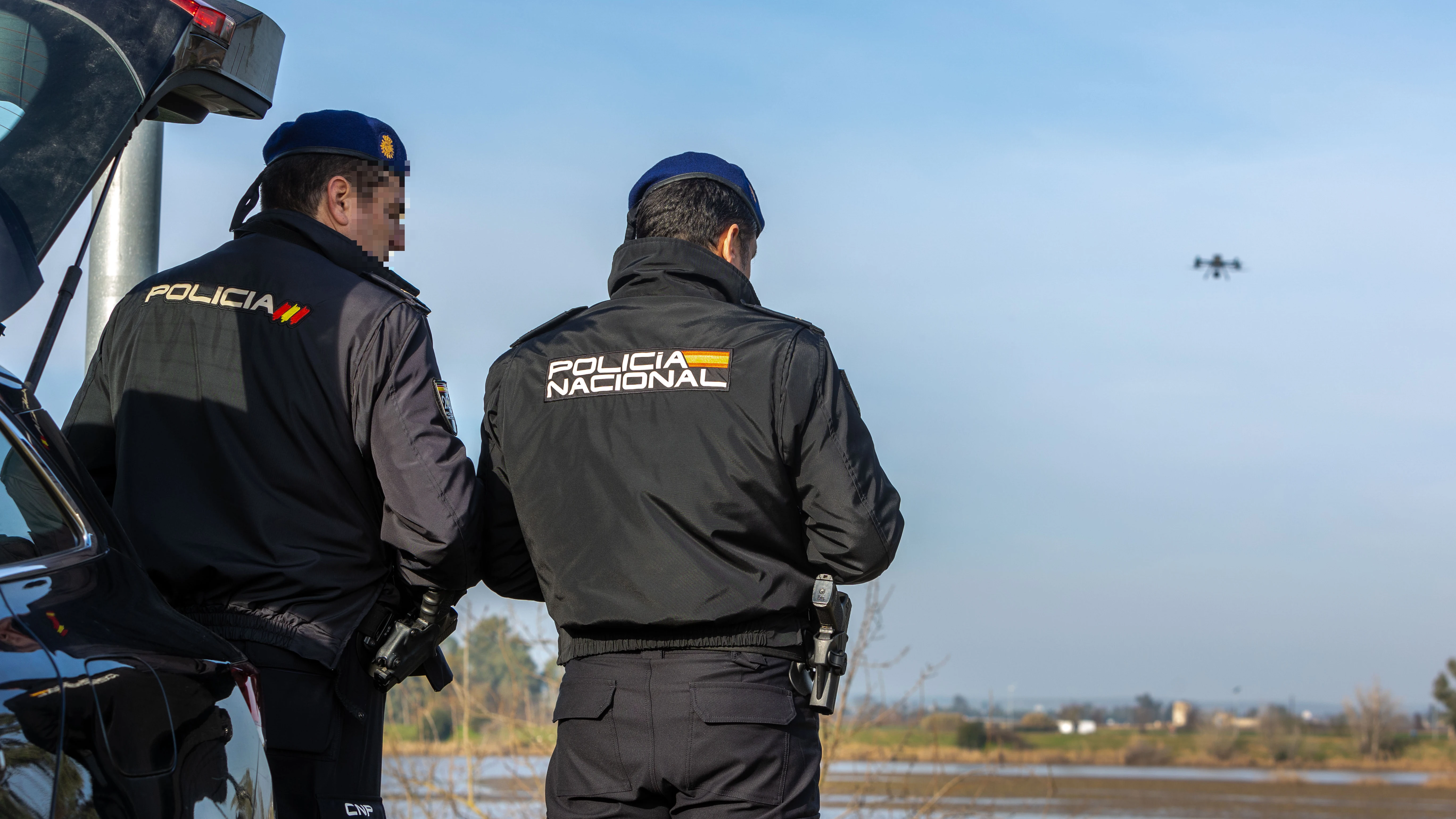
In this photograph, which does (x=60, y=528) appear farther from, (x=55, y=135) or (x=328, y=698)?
(x=328, y=698)

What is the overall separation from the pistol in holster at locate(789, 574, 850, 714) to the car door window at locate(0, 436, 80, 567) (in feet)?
4.59

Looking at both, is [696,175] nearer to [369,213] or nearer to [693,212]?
[693,212]

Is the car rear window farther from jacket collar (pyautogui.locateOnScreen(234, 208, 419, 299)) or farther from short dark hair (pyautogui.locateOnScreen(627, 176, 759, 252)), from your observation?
short dark hair (pyautogui.locateOnScreen(627, 176, 759, 252))

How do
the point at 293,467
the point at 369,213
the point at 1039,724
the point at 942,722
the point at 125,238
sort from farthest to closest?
the point at 1039,724
the point at 942,722
the point at 125,238
the point at 369,213
the point at 293,467

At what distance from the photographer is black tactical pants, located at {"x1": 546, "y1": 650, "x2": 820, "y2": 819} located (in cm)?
271

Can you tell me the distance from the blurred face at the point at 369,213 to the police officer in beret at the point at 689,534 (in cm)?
61

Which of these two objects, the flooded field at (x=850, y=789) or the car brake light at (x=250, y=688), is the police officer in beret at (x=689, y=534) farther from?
the flooded field at (x=850, y=789)

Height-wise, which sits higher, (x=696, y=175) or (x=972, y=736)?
(x=696, y=175)

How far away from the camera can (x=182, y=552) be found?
9.68 ft

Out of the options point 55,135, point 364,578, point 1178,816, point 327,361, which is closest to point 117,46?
point 55,135

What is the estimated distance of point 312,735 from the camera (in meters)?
2.93

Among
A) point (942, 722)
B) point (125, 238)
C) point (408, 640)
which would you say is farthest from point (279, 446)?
point (942, 722)

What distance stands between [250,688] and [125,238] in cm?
253

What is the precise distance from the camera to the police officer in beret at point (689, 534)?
2.75 m
